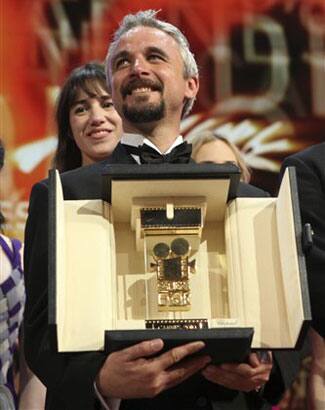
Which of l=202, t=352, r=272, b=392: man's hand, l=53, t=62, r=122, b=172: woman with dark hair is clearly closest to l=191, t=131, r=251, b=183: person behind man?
l=53, t=62, r=122, b=172: woman with dark hair

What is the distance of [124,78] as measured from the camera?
2355mm

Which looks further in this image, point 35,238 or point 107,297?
point 35,238

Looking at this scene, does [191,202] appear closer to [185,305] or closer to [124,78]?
[185,305]

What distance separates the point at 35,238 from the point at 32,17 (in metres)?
2.11

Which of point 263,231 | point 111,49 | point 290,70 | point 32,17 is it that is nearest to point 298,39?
point 290,70

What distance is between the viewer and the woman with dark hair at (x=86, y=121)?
9.84ft

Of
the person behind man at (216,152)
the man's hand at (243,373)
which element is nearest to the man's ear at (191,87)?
the person behind man at (216,152)

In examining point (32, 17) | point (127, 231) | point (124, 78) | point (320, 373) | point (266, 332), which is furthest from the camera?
point (32, 17)

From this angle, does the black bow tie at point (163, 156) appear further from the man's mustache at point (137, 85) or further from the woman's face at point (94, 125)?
the woman's face at point (94, 125)

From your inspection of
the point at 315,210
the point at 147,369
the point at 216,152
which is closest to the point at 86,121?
the point at 216,152

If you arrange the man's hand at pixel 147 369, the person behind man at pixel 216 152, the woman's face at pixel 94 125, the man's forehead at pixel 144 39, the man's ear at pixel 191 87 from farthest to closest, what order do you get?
the person behind man at pixel 216 152 < the woman's face at pixel 94 125 < the man's ear at pixel 191 87 < the man's forehead at pixel 144 39 < the man's hand at pixel 147 369

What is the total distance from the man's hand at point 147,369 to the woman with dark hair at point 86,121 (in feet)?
3.92

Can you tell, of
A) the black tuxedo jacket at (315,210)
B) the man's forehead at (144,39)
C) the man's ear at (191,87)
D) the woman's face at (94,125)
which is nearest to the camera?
the black tuxedo jacket at (315,210)

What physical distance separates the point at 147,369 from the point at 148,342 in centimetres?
6
